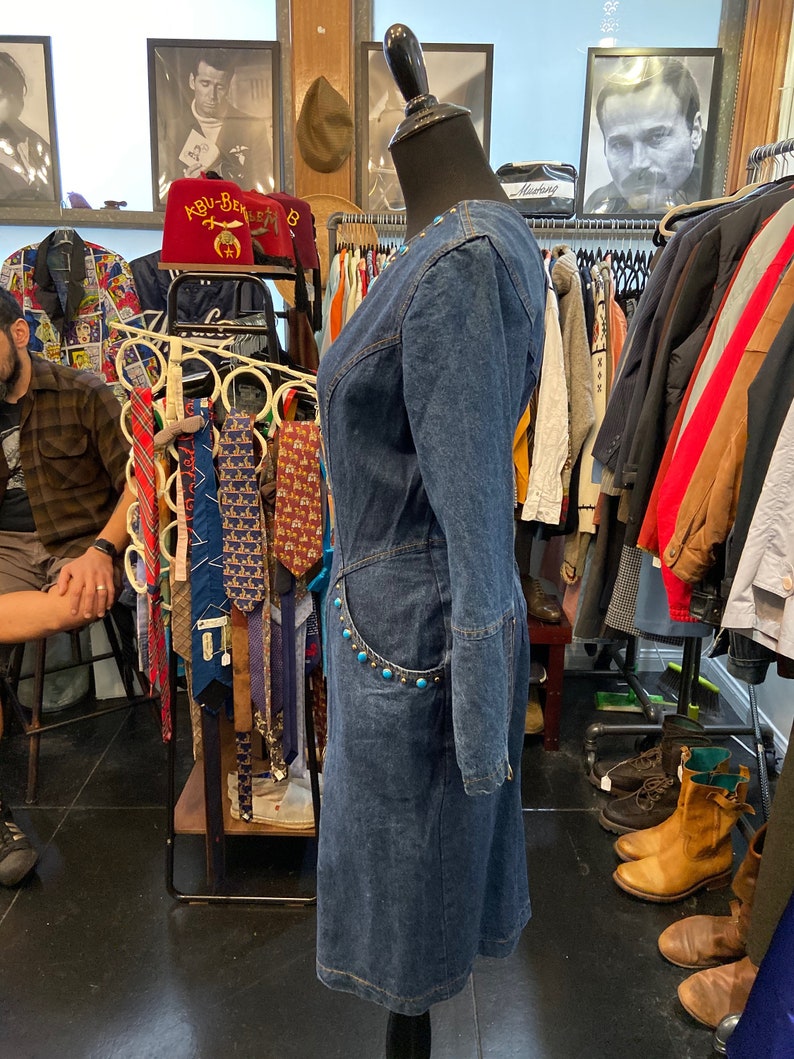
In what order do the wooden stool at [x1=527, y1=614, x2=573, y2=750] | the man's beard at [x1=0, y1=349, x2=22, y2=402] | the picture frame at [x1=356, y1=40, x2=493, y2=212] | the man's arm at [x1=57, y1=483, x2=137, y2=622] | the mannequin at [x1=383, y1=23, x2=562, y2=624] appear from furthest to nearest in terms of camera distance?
the picture frame at [x1=356, y1=40, x2=493, y2=212] < the wooden stool at [x1=527, y1=614, x2=573, y2=750] < the man's beard at [x1=0, y1=349, x2=22, y2=402] < the man's arm at [x1=57, y1=483, x2=137, y2=622] < the mannequin at [x1=383, y1=23, x2=562, y2=624]

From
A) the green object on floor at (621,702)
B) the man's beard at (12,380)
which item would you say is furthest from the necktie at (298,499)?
the green object on floor at (621,702)

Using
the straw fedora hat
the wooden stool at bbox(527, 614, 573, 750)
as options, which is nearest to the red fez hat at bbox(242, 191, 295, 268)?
the straw fedora hat

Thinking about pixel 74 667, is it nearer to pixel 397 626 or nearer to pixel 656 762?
pixel 656 762

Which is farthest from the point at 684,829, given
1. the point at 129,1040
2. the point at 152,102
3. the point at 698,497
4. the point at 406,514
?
the point at 152,102

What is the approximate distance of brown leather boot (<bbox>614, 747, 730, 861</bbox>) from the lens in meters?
1.86

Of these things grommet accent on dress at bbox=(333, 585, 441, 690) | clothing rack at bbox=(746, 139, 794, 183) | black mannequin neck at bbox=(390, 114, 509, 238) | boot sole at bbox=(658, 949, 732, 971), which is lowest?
boot sole at bbox=(658, 949, 732, 971)

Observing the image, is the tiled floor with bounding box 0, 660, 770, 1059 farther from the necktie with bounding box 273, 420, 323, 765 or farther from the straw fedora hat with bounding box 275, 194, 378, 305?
the straw fedora hat with bounding box 275, 194, 378, 305

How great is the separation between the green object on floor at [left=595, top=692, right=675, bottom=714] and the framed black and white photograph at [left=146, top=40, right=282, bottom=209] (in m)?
2.33

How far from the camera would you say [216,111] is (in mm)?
2789

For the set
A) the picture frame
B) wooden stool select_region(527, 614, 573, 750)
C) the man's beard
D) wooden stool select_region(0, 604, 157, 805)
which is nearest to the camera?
the man's beard

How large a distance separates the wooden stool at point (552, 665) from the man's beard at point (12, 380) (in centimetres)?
174

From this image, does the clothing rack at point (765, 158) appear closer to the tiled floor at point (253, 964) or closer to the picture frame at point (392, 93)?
the picture frame at point (392, 93)

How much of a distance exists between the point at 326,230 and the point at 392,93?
21.6 inches

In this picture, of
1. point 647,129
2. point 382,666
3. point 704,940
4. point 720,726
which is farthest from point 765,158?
point 704,940
